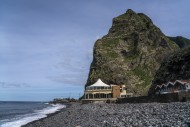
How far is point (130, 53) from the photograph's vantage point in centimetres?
13688

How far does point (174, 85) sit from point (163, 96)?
52.3 ft

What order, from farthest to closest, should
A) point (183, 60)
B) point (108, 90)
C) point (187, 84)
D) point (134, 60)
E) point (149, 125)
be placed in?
1. point (134, 60)
2. point (108, 90)
3. point (183, 60)
4. point (187, 84)
5. point (149, 125)

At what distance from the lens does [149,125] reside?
69.1 ft

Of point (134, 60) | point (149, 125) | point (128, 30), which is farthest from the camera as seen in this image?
point (128, 30)

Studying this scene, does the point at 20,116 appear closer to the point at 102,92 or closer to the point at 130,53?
the point at 102,92

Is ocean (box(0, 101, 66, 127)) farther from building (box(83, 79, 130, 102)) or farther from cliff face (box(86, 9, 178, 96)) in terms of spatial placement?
cliff face (box(86, 9, 178, 96))

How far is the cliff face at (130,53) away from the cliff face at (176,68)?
86.4 feet

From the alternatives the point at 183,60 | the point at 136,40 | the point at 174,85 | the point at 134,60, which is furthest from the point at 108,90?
the point at 136,40

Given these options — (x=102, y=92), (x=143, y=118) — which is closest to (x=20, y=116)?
(x=102, y=92)

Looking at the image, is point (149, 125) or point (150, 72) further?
point (150, 72)

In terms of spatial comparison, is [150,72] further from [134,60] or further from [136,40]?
[136,40]

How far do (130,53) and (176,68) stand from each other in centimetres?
5626

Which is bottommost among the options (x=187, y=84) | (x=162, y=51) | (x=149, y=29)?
(x=187, y=84)

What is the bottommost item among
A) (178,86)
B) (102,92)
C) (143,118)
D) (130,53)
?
(143,118)
